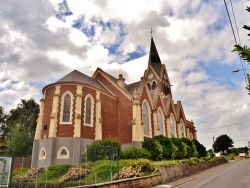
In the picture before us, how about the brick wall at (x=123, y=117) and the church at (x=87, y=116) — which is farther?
the brick wall at (x=123, y=117)

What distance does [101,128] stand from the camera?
30516 mm

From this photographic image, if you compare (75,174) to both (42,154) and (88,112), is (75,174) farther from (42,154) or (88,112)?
(88,112)

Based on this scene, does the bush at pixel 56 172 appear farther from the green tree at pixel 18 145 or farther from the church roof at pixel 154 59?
the church roof at pixel 154 59

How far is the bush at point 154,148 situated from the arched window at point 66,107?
33.3 feet

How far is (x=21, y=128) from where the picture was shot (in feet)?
147

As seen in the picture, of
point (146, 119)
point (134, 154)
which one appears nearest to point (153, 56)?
point (146, 119)

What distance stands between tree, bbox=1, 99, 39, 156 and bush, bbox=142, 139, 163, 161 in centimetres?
2188

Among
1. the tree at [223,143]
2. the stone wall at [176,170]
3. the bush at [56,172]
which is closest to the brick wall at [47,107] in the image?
the bush at [56,172]

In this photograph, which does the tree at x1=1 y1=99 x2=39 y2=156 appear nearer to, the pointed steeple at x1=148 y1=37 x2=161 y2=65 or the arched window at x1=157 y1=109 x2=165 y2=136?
the arched window at x1=157 y1=109 x2=165 y2=136

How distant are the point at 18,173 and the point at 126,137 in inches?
561

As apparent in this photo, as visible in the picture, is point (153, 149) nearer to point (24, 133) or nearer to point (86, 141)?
point (86, 141)

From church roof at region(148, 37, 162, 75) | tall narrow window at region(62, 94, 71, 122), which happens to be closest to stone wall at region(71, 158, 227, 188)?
tall narrow window at region(62, 94, 71, 122)

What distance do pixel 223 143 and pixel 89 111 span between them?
269 ft

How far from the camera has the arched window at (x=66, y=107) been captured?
28558mm
